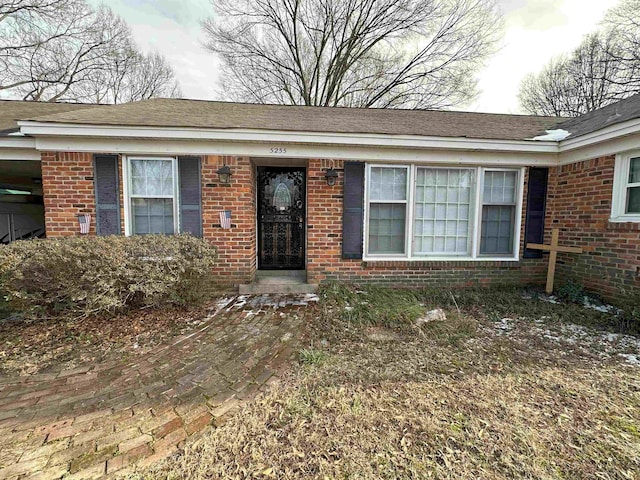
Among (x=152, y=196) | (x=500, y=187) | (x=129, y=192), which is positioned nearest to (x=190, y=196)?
(x=152, y=196)

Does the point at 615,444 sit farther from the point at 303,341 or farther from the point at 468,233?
the point at 468,233

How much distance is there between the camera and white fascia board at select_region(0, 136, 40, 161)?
14.4 feet

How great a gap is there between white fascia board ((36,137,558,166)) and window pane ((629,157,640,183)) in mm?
1034

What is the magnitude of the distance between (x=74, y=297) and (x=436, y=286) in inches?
205

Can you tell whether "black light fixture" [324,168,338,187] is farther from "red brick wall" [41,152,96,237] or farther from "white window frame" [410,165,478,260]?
"red brick wall" [41,152,96,237]

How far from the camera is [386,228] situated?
5070 mm

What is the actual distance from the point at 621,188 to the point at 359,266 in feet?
13.1

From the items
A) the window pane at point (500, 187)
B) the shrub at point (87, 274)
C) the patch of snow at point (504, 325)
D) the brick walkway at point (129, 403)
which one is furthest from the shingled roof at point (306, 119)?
the brick walkway at point (129, 403)

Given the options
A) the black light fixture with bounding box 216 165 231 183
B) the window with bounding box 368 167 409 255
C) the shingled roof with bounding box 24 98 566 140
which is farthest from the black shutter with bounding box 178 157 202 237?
the window with bounding box 368 167 409 255

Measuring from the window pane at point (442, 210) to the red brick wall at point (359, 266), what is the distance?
347mm

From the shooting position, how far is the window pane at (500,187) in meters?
5.05

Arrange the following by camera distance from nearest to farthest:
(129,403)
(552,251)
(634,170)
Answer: (129,403), (634,170), (552,251)

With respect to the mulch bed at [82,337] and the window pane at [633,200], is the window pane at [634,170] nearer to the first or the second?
the window pane at [633,200]

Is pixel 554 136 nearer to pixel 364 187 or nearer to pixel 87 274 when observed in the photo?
pixel 364 187
